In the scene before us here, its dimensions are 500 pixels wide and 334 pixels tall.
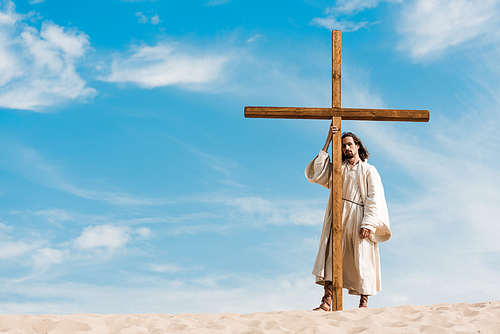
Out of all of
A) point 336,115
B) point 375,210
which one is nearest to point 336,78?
point 336,115

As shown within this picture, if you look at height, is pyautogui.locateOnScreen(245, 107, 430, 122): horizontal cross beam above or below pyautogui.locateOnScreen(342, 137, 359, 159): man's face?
above

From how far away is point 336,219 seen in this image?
688 cm

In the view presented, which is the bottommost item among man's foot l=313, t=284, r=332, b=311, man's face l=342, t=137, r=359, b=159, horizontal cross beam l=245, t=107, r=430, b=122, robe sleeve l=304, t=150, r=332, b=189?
man's foot l=313, t=284, r=332, b=311

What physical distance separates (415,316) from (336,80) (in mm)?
3279

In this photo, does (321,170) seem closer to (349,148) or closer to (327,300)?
(349,148)

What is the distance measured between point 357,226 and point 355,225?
0.04 metres

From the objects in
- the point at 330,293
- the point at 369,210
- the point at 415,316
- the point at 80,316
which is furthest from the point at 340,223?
the point at 80,316

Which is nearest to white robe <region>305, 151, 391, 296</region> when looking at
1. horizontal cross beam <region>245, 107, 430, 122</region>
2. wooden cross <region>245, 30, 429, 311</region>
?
wooden cross <region>245, 30, 429, 311</region>

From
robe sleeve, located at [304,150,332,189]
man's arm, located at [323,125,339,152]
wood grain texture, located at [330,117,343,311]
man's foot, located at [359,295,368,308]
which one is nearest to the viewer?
wood grain texture, located at [330,117,343,311]

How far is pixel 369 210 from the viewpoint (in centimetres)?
699

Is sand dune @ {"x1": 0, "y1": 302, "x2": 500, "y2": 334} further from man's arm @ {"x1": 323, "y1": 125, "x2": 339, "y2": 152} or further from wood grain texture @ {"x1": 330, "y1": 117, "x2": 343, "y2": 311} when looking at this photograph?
man's arm @ {"x1": 323, "y1": 125, "x2": 339, "y2": 152}

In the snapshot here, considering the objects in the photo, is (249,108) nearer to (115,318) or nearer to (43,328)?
(115,318)

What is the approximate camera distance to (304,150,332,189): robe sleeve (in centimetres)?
730

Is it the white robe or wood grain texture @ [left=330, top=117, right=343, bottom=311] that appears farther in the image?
the white robe
